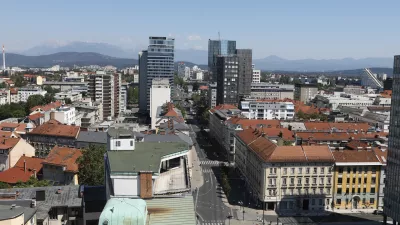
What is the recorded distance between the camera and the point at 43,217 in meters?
42.9

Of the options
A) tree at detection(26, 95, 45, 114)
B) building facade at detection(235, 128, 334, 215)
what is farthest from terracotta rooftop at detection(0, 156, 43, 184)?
tree at detection(26, 95, 45, 114)

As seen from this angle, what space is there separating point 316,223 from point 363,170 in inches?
530

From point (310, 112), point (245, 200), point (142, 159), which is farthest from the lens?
point (310, 112)

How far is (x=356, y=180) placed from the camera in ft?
243

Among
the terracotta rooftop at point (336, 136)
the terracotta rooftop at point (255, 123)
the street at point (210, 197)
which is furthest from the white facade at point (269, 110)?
the terracotta rooftop at point (336, 136)

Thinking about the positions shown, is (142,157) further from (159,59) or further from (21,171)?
(159,59)

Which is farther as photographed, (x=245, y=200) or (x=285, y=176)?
(x=245, y=200)

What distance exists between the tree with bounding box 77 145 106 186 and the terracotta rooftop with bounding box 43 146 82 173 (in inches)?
328

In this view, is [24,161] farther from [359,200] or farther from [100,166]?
[359,200]

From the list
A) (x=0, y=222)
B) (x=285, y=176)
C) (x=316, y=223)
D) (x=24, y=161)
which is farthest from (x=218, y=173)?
(x=0, y=222)

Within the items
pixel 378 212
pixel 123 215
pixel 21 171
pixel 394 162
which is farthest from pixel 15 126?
pixel 123 215

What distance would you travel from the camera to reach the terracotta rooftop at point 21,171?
71750 mm

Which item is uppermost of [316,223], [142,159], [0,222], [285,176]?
[142,159]

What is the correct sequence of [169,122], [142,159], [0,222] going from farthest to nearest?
[169,122] < [142,159] < [0,222]
